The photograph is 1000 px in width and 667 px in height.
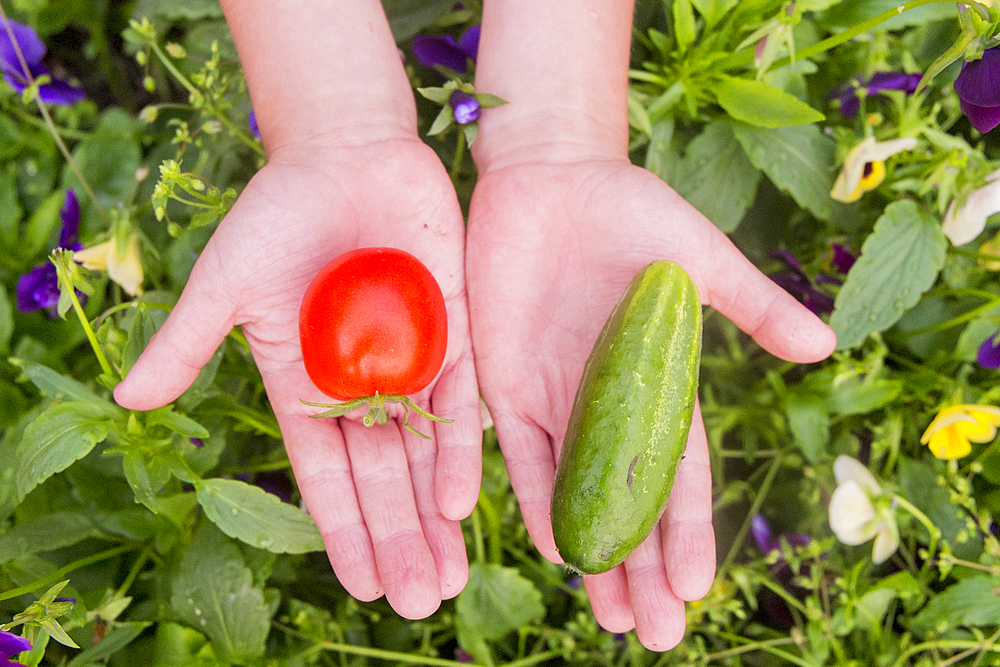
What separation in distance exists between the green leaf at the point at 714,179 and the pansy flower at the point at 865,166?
0.89ft

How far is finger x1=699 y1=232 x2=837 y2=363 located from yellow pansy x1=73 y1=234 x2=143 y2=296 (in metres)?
1.55

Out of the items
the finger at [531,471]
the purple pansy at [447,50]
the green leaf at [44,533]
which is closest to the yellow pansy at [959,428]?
the finger at [531,471]

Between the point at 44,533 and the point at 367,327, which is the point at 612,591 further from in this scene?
the point at 44,533

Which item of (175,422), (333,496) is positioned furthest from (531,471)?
(175,422)

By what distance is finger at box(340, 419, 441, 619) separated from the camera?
1.61 meters

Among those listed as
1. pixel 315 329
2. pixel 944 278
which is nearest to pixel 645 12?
pixel 944 278

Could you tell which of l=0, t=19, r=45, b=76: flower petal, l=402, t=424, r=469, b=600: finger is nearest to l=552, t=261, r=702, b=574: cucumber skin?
l=402, t=424, r=469, b=600: finger

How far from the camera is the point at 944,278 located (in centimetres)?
237

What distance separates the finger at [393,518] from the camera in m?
1.61

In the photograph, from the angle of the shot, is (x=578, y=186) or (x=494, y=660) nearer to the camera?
(x=578, y=186)

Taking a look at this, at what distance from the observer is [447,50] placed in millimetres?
2375

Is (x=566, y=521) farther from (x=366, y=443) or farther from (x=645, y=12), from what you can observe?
(x=645, y=12)

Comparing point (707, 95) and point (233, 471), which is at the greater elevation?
point (707, 95)

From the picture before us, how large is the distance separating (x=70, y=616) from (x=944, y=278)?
2729 millimetres
